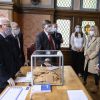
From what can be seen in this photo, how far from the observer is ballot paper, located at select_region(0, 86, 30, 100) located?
1976 millimetres

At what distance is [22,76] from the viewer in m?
2.82

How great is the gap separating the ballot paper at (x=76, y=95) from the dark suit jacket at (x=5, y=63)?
24.7 inches

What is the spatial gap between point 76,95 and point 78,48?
4.45 meters

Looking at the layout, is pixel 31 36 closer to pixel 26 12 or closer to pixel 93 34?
pixel 26 12

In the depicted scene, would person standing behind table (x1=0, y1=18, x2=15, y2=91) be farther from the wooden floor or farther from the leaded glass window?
the leaded glass window

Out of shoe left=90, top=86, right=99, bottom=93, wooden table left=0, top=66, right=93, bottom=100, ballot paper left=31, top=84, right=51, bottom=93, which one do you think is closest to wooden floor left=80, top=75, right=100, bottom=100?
shoe left=90, top=86, right=99, bottom=93

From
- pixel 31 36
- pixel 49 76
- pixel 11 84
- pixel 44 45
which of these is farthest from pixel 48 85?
pixel 31 36

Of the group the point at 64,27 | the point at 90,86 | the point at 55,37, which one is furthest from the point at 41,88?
the point at 64,27

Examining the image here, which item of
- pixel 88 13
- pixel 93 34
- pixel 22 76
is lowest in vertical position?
pixel 22 76

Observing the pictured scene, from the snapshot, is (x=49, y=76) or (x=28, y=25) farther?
(x=28, y=25)

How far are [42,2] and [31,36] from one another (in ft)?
3.38

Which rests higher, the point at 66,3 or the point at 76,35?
the point at 66,3

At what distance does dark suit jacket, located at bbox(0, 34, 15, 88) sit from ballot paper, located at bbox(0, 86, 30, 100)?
0.45 ft

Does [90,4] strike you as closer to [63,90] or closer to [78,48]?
[78,48]
